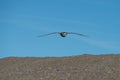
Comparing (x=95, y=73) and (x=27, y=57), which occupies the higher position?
(x=27, y=57)

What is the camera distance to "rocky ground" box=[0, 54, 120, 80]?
4312 cm

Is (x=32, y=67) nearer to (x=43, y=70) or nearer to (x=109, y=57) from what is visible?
(x=43, y=70)

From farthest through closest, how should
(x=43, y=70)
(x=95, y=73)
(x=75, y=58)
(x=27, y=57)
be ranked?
(x=27, y=57)
(x=75, y=58)
(x=43, y=70)
(x=95, y=73)

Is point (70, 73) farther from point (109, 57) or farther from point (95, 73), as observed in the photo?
point (109, 57)

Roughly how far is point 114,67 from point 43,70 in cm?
633

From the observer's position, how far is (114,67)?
44688 mm

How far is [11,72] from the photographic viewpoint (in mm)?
48969

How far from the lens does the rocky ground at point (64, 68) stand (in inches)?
1698

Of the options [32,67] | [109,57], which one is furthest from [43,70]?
[109,57]

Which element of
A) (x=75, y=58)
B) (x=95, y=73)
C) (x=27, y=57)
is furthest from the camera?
(x=27, y=57)

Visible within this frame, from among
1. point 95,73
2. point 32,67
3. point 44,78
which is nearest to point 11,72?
point 32,67

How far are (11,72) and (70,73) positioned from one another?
6781 mm

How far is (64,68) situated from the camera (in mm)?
46875

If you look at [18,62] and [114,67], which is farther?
[18,62]
